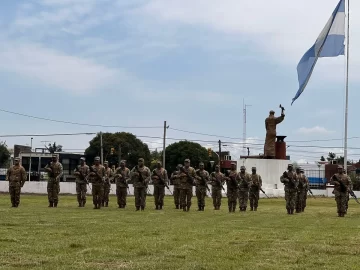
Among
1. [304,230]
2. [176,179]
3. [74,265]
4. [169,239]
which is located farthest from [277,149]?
[74,265]

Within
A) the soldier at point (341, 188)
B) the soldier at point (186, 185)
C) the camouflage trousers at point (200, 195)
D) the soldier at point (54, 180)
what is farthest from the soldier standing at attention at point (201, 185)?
the soldier at point (54, 180)

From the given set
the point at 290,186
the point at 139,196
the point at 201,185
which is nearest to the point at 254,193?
the point at 201,185

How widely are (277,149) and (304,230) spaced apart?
122 feet

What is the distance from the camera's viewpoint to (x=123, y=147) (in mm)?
99312

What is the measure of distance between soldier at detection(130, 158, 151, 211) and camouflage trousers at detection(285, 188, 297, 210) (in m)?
5.51

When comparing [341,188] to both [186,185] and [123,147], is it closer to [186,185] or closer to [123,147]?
[186,185]

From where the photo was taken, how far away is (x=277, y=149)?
52406mm

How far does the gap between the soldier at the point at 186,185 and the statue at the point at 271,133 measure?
2239 cm

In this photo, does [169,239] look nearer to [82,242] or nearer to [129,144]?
[82,242]

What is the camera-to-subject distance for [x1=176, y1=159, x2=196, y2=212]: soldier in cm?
2606

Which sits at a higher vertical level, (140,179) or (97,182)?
(140,179)

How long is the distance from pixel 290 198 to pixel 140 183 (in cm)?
595

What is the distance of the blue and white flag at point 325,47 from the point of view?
33.7m

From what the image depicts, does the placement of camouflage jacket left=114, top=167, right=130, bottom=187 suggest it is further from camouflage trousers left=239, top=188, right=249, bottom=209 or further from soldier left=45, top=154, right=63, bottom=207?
camouflage trousers left=239, top=188, right=249, bottom=209
